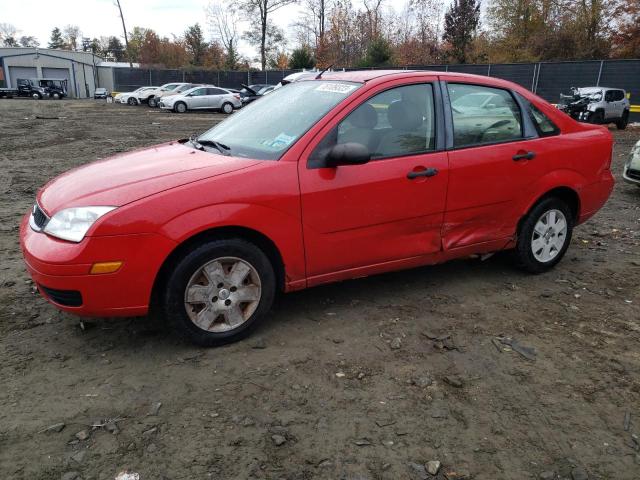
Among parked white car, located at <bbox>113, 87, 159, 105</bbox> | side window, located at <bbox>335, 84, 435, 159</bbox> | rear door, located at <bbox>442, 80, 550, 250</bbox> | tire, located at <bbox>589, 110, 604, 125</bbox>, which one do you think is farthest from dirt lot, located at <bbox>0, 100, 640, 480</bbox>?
parked white car, located at <bbox>113, 87, 159, 105</bbox>

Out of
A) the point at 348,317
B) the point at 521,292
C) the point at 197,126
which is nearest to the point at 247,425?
the point at 348,317

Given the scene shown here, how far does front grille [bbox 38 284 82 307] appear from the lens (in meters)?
2.99

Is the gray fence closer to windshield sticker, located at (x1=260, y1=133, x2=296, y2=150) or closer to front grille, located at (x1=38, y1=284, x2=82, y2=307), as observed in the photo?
windshield sticker, located at (x1=260, y1=133, x2=296, y2=150)

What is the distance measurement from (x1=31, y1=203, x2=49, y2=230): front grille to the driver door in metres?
1.58

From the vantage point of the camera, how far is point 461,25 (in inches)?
1662

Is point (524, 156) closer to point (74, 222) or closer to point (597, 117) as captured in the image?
point (74, 222)

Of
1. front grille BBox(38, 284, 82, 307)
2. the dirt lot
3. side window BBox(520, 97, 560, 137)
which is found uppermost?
side window BBox(520, 97, 560, 137)

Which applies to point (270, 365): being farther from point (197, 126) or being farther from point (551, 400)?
point (197, 126)

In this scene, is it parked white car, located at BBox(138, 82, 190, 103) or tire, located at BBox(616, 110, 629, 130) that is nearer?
tire, located at BBox(616, 110, 629, 130)

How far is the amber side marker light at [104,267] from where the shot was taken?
2924mm

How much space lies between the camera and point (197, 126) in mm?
20125

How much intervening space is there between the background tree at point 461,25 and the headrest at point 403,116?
42569mm

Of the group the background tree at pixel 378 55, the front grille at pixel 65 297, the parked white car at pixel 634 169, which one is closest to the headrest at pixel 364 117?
the front grille at pixel 65 297

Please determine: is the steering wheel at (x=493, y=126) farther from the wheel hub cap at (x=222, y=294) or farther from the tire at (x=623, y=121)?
the tire at (x=623, y=121)
